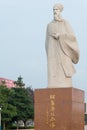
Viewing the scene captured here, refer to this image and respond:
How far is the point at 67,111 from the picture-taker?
407 inches

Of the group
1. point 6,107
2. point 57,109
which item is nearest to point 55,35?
point 57,109

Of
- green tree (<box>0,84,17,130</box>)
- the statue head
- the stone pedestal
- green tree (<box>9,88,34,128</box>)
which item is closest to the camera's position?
the stone pedestal

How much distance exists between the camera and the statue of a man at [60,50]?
35.8 feet

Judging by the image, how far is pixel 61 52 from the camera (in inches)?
436

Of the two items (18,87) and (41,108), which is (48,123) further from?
(18,87)

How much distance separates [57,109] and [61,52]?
1.62m

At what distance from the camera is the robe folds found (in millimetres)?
10914

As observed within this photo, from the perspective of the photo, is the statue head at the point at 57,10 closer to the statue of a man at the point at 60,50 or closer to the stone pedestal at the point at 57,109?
the statue of a man at the point at 60,50

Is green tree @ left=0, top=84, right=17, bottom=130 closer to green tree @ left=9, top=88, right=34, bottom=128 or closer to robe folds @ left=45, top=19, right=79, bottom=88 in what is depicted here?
green tree @ left=9, top=88, right=34, bottom=128

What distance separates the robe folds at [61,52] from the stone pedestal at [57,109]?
1.28 ft

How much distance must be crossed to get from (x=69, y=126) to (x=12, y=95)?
2350cm

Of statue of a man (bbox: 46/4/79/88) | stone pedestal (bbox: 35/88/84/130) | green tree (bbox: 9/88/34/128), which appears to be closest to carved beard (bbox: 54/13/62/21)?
statue of a man (bbox: 46/4/79/88)

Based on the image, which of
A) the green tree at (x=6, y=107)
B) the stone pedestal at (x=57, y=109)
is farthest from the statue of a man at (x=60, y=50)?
the green tree at (x=6, y=107)

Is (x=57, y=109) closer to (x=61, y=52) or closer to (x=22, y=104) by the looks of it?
(x=61, y=52)
